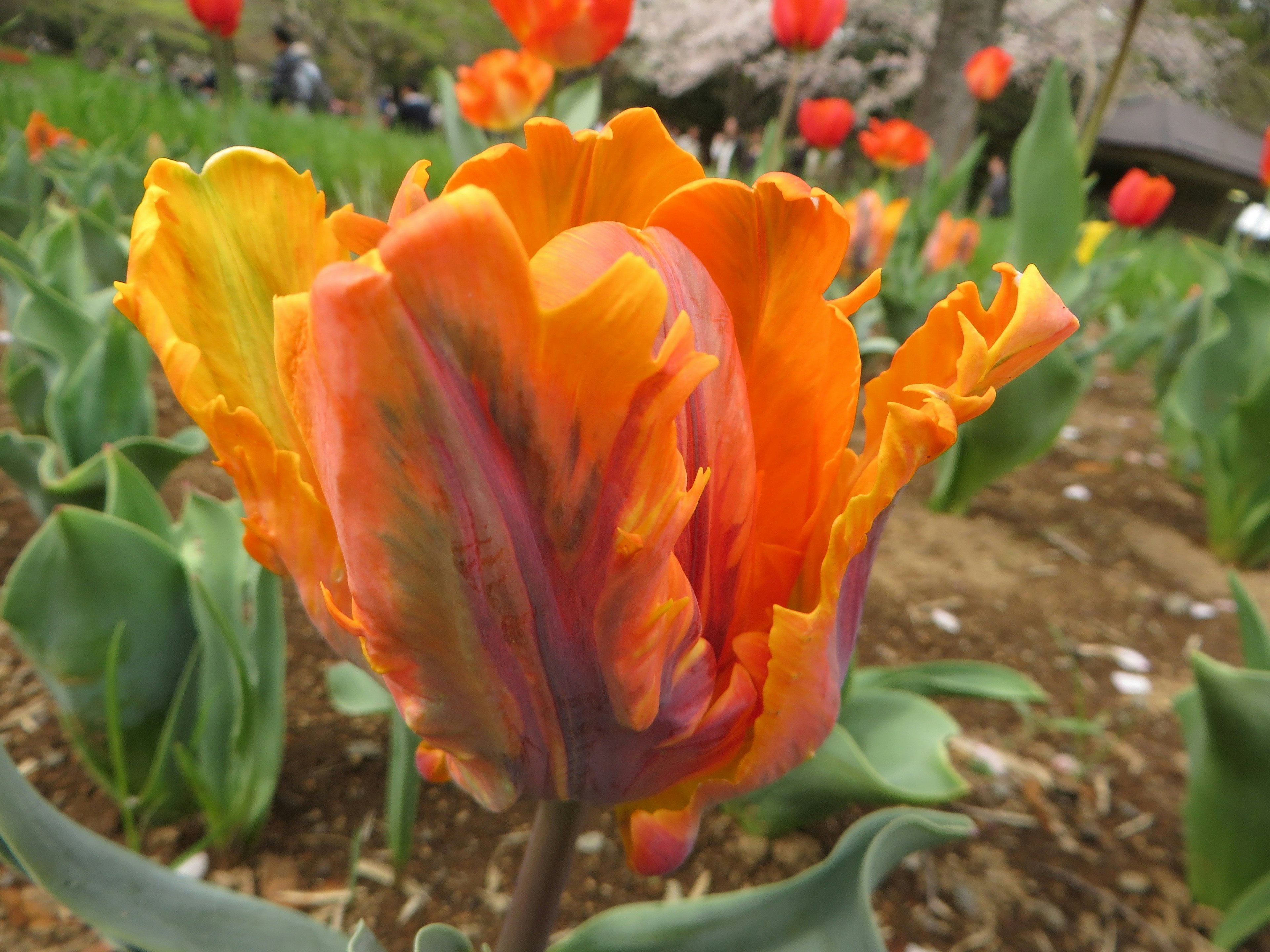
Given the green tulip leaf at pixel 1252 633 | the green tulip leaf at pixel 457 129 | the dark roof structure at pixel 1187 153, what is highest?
the green tulip leaf at pixel 457 129

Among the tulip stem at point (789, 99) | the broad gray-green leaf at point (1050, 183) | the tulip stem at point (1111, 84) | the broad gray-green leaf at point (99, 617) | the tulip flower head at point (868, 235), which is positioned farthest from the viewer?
the tulip flower head at point (868, 235)

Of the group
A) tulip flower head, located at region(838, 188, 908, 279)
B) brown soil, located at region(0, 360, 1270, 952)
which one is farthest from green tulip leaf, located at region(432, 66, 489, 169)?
tulip flower head, located at region(838, 188, 908, 279)

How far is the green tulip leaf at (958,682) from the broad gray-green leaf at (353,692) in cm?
44

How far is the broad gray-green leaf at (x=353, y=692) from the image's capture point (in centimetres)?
83

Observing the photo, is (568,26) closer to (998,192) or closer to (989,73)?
(989,73)

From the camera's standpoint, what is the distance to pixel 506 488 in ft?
0.86

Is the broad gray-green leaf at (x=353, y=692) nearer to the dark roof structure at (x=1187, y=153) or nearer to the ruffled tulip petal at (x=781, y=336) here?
the ruffled tulip petal at (x=781, y=336)

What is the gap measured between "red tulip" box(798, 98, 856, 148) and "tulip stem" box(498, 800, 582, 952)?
3.12m

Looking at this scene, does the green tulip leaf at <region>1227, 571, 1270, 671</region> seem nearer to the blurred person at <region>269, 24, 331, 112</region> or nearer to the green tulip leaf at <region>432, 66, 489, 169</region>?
the green tulip leaf at <region>432, 66, 489, 169</region>

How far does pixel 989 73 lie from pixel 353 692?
2.88 m

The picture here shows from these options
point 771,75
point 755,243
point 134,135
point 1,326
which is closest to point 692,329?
point 755,243

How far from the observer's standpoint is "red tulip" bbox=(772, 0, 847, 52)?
6.45 ft

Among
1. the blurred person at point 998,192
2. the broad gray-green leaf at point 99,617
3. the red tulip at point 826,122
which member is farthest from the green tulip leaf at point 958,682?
the blurred person at point 998,192

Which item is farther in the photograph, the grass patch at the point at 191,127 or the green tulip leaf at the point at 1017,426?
the grass patch at the point at 191,127
